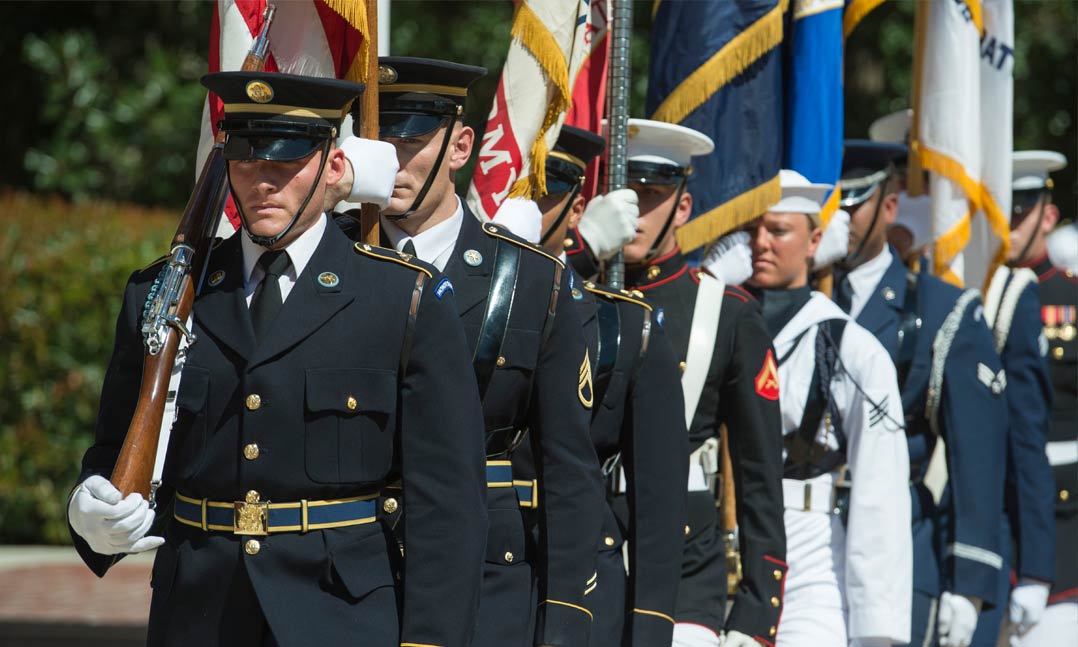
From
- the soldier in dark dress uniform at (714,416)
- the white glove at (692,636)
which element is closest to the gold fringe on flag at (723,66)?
the soldier in dark dress uniform at (714,416)

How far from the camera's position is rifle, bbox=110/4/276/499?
2906mm

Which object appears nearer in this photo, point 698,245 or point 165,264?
point 165,264

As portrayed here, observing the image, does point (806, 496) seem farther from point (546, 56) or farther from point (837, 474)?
point (546, 56)

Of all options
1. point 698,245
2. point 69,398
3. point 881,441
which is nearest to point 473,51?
point 69,398

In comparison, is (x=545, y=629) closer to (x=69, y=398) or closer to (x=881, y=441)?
(x=881, y=441)

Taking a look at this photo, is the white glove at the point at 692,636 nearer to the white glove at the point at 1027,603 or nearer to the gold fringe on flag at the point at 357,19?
the gold fringe on flag at the point at 357,19

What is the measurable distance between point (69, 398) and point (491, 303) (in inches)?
295

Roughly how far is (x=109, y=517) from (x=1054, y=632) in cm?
461

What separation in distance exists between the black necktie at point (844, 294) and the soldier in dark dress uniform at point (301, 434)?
3192 mm

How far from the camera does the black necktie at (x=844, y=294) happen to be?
6.12 metres

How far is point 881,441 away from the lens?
5.04 m

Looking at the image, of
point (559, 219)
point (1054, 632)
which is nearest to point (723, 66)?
point (559, 219)

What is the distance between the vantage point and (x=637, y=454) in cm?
418

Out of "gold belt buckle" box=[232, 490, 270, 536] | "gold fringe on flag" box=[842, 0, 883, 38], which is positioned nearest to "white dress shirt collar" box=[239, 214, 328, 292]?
"gold belt buckle" box=[232, 490, 270, 536]
